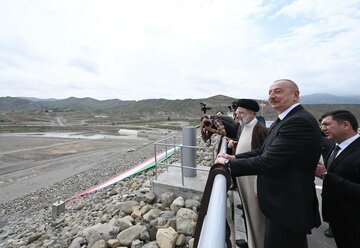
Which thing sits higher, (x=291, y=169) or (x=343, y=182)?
(x=291, y=169)

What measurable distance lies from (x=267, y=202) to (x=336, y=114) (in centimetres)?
134

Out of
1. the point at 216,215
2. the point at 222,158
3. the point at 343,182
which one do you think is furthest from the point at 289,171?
the point at 216,215

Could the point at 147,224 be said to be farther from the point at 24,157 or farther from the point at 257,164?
the point at 24,157

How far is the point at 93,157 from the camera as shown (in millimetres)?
26750

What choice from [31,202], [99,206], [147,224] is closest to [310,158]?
[147,224]

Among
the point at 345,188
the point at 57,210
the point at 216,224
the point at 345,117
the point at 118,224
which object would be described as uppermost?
the point at 345,117

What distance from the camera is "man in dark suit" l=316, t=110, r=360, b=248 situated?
223cm

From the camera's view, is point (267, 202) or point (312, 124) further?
point (267, 202)

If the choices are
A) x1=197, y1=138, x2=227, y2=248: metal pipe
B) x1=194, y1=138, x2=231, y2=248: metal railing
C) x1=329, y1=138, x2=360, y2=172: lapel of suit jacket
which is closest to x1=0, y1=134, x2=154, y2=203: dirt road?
x1=194, y1=138, x2=231, y2=248: metal railing

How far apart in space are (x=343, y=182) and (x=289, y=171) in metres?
0.86

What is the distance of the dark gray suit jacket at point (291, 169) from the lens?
176cm

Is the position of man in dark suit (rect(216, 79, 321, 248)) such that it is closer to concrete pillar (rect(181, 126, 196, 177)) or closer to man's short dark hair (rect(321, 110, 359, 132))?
man's short dark hair (rect(321, 110, 359, 132))

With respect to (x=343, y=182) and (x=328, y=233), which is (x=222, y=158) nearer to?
(x=343, y=182)

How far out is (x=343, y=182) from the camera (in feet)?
7.38
